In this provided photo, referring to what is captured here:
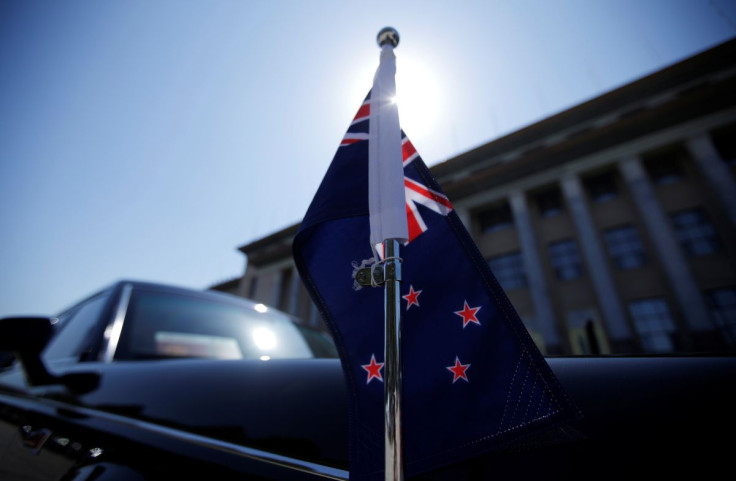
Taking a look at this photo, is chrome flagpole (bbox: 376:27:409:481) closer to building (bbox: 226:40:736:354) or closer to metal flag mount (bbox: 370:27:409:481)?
metal flag mount (bbox: 370:27:409:481)

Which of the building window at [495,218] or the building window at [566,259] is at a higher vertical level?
the building window at [495,218]

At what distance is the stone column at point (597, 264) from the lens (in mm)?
15039

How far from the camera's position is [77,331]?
7.73ft

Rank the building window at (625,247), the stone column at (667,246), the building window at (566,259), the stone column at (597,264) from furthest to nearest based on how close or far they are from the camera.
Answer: the building window at (566,259) < the building window at (625,247) < the stone column at (597,264) < the stone column at (667,246)

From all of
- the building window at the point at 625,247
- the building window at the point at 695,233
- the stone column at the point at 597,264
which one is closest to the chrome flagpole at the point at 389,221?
the stone column at the point at 597,264

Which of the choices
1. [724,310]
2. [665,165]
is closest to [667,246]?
[724,310]

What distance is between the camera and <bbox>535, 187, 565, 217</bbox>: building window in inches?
781

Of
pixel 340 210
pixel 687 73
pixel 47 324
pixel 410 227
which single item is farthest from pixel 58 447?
pixel 687 73

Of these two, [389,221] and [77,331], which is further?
[77,331]

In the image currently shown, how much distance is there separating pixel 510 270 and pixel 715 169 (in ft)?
31.7

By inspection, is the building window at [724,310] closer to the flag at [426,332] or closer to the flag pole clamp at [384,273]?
the flag at [426,332]

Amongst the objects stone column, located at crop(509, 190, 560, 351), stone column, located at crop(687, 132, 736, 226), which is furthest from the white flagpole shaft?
stone column, located at crop(687, 132, 736, 226)

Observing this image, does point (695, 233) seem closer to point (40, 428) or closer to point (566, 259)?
point (566, 259)

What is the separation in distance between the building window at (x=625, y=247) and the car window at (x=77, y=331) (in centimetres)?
2022
